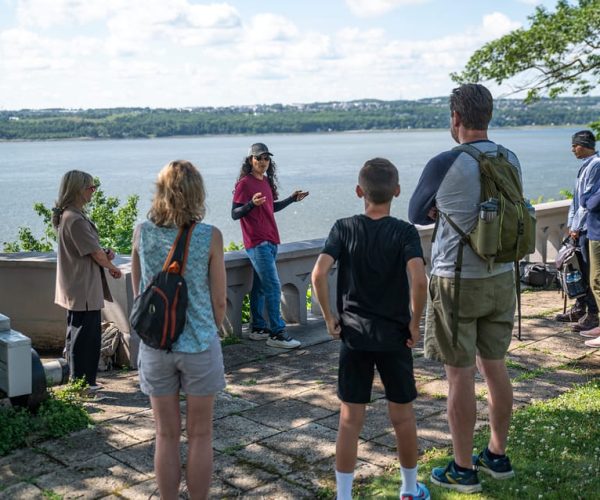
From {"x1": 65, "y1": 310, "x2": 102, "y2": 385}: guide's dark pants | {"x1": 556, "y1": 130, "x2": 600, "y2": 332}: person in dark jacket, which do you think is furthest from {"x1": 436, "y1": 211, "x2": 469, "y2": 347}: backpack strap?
{"x1": 556, "y1": 130, "x2": 600, "y2": 332}: person in dark jacket

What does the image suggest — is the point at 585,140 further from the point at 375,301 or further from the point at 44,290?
the point at 44,290

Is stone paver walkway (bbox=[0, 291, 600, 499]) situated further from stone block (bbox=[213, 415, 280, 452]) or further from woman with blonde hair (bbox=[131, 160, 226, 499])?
woman with blonde hair (bbox=[131, 160, 226, 499])

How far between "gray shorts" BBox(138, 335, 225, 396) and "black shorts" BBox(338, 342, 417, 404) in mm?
565

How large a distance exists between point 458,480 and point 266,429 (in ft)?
4.61

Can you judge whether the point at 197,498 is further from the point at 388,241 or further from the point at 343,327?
the point at 388,241

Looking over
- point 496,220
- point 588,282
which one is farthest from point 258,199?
point 496,220

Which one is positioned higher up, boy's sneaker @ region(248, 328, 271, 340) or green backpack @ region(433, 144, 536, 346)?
green backpack @ region(433, 144, 536, 346)

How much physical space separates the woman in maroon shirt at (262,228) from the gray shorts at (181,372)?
3.56m

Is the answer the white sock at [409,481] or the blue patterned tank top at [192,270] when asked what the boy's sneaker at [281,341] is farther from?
the blue patterned tank top at [192,270]

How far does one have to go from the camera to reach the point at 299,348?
7.16 m

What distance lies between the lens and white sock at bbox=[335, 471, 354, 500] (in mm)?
3789

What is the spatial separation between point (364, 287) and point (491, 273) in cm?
66

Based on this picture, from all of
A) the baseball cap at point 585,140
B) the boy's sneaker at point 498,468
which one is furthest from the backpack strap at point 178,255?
the baseball cap at point 585,140

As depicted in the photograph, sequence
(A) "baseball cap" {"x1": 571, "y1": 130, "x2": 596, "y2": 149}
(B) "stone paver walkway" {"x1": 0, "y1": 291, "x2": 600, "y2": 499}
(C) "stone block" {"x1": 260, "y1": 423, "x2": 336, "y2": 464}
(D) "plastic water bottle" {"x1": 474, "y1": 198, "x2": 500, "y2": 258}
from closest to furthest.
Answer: (D) "plastic water bottle" {"x1": 474, "y1": 198, "x2": 500, "y2": 258} → (B) "stone paver walkway" {"x1": 0, "y1": 291, "x2": 600, "y2": 499} → (C) "stone block" {"x1": 260, "y1": 423, "x2": 336, "y2": 464} → (A) "baseball cap" {"x1": 571, "y1": 130, "x2": 596, "y2": 149}
